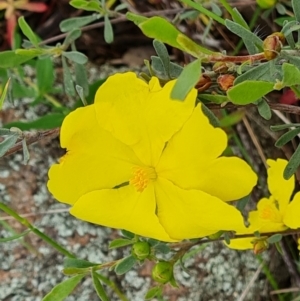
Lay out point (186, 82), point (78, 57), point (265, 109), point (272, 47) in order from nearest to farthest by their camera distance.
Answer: point (186, 82), point (272, 47), point (265, 109), point (78, 57)

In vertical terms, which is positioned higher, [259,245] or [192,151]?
[192,151]

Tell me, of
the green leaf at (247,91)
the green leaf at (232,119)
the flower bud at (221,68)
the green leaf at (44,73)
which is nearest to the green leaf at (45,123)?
the green leaf at (44,73)

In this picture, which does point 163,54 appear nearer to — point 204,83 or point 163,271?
point 204,83

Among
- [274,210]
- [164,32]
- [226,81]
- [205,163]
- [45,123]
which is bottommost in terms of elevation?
[45,123]

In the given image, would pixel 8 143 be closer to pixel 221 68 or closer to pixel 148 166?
pixel 148 166

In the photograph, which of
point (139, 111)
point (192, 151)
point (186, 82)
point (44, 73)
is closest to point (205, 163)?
point (192, 151)

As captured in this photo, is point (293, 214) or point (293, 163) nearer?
point (293, 163)

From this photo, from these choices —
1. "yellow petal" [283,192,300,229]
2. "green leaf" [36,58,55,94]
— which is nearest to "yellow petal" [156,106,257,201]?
"yellow petal" [283,192,300,229]

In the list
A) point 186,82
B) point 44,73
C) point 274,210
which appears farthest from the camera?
point 44,73

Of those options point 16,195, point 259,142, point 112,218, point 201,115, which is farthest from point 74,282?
point 259,142
